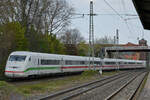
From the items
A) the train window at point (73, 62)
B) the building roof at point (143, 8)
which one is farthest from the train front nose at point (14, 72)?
the train window at point (73, 62)

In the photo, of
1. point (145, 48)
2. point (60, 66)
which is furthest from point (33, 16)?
point (145, 48)

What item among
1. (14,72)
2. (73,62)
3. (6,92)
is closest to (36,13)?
(73,62)

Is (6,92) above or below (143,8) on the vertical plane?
below

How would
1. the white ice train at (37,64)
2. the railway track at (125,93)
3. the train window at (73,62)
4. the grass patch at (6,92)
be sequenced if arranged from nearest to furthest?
the grass patch at (6,92) → the railway track at (125,93) → the white ice train at (37,64) → the train window at (73,62)

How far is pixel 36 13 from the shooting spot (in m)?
45.6

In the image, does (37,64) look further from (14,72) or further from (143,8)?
(143,8)

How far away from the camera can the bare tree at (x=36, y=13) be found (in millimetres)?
37916

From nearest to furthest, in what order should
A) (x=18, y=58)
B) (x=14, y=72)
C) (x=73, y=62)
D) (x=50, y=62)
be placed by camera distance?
(x=14, y=72)
(x=18, y=58)
(x=50, y=62)
(x=73, y=62)

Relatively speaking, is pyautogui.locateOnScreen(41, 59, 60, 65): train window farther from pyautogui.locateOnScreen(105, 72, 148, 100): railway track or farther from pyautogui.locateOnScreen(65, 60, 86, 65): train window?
pyautogui.locateOnScreen(105, 72, 148, 100): railway track

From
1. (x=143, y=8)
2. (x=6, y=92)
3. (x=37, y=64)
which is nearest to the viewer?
(x=6, y=92)

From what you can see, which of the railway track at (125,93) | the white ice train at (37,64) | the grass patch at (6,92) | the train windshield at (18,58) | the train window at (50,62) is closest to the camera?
the grass patch at (6,92)

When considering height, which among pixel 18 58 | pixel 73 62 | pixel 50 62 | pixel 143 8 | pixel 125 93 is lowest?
pixel 125 93

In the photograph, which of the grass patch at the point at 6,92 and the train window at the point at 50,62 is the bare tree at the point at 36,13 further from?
the grass patch at the point at 6,92

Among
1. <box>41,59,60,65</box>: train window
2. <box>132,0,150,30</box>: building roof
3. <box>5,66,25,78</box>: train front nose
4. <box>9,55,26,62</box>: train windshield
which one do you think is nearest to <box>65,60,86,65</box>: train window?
<box>41,59,60,65</box>: train window
